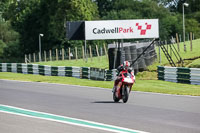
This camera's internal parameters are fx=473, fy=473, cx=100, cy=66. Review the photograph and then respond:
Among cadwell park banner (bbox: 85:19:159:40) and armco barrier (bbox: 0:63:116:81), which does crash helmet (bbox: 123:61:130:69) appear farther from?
cadwell park banner (bbox: 85:19:159:40)

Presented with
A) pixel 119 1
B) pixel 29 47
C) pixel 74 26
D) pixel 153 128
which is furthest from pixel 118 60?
pixel 119 1

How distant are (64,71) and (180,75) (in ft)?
34.2

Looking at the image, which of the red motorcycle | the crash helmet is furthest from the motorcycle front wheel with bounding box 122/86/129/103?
the crash helmet

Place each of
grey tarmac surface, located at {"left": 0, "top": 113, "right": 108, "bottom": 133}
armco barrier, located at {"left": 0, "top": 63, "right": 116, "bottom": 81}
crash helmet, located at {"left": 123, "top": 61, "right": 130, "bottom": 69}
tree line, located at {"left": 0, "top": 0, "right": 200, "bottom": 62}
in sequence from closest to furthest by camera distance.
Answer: grey tarmac surface, located at {"left": 0, "top": 113, "right": 108, "bottom": 133}
crash helmet, located at {"left": 123, "top": 61, "right": 130, "bottom": 69}
armco barrier, located at {"left": 0, "top": 63, "right": 116, "bottom": 81}
tree line, located at {"left": 0, "top": 0, "right": 200, "bottom": 62}

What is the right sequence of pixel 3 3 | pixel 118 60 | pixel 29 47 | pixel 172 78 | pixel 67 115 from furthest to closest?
pixel 3 3
pixel 29 47
pixel 118 60
pixel 172 78
pixel 67 115

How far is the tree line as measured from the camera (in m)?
73.9

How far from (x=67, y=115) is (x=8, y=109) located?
7.56 feet

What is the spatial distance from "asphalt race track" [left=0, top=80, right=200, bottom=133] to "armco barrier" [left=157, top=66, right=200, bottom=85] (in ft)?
26.8

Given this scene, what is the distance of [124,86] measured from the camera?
14828 mm

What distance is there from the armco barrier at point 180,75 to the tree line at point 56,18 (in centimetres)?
4653

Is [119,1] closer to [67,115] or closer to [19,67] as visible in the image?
[19,67]

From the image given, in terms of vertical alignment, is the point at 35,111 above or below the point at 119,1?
below

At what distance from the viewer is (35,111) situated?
1284 centimetres

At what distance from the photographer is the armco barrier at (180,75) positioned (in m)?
24.8
